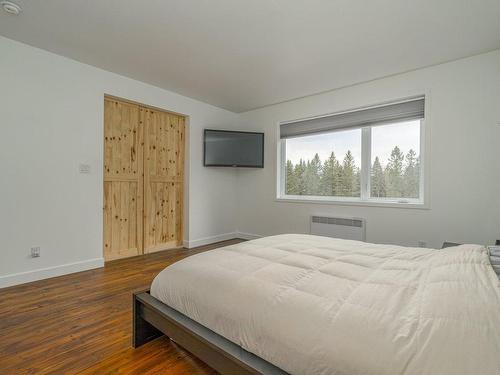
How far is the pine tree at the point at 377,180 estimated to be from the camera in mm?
3672

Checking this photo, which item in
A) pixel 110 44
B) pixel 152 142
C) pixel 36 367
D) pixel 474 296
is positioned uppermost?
pixel 110 44

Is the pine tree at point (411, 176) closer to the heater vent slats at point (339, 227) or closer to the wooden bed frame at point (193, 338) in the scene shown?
the heater vent slats at point (339, 227)

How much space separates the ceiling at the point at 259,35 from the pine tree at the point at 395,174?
3.52 feet

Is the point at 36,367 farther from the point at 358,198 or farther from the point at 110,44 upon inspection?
the point at 358,198

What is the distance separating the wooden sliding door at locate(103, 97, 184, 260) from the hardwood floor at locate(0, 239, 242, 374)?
1013 millimetres

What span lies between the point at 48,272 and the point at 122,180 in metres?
1.40

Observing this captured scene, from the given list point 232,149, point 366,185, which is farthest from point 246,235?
point 366,185

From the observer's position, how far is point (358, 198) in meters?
3.88

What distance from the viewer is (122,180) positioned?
3.74 meters

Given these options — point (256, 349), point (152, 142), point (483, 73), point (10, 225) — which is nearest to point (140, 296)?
point (256, 349)

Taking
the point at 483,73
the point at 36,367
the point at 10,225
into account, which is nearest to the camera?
the point at 36,367

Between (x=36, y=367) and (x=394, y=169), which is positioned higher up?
(x=394, y=169)

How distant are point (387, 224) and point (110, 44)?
3.96 meters

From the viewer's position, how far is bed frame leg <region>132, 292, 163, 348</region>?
65.9 inches
